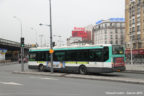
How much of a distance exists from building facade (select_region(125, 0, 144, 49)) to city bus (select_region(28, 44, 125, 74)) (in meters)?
47.1

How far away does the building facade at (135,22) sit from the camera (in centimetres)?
6688

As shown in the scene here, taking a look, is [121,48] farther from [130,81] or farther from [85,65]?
[130,81]

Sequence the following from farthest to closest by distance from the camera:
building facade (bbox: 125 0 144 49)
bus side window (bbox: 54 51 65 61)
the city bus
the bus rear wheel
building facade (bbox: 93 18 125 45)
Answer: building facade (bbox: 93 18 125 45) → building facade (bbox: 125 0 144 49) → bus side window (bbox: 54 51 65 61) → the bus rear wheel → the city bus

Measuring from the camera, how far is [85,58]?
18.1 meters

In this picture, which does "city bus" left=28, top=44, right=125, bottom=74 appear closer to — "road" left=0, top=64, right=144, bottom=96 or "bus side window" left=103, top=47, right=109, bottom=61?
"bus side window" left=103, top=47, right=109, bottom=61

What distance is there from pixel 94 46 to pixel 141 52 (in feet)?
148

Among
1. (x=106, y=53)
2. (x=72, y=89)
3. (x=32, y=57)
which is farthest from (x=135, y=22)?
(x=72, y=89)

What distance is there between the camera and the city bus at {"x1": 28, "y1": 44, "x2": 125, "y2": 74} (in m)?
16.3

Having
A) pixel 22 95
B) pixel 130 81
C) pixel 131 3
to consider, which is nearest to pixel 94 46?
pixel 130 81

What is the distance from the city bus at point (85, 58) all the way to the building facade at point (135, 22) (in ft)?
154

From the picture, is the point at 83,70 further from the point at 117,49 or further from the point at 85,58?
the point at 117,49

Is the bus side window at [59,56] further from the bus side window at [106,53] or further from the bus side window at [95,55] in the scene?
the bus side window at [106,53]

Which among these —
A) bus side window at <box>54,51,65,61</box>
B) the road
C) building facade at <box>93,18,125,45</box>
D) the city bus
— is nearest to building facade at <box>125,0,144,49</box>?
the city bus

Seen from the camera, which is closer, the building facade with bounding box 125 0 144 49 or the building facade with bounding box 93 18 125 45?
the building facade with bounding box 125 0 144 49
